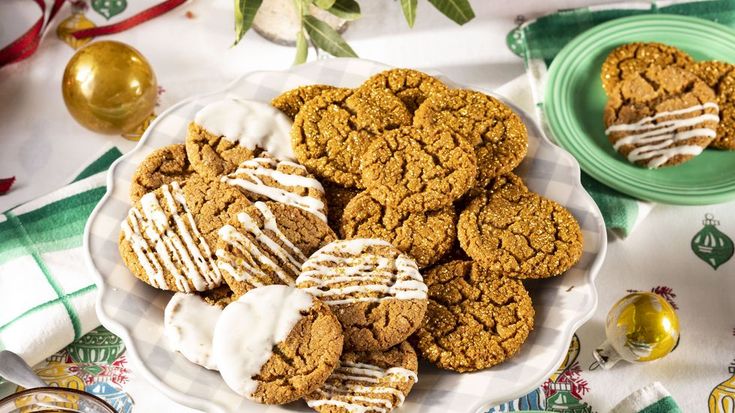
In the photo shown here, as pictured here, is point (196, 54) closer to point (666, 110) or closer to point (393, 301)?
point (393, 301)

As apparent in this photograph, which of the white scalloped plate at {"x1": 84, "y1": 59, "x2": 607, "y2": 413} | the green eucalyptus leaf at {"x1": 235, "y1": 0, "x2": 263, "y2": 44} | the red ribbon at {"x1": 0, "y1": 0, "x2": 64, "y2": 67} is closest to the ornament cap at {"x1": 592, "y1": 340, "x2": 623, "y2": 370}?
the white scalloped plate at {"x1": 84, "y1": 59, "x2": 607, "y2": 413}

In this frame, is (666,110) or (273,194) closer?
(273,194)

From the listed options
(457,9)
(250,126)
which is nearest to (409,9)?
(457,9)

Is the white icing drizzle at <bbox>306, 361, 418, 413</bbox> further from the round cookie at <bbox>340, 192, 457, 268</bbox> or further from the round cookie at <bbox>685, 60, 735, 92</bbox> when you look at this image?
the round cookie at <bbox>685, 60, 735, 92</bbox>

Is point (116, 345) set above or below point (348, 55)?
below

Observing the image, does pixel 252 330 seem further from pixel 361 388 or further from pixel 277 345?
pixel 361 388

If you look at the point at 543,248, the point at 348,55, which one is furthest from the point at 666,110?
the point at 348,55

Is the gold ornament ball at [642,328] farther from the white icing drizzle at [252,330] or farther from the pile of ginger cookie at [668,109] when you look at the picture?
the white icing drizzle at [252,330]
